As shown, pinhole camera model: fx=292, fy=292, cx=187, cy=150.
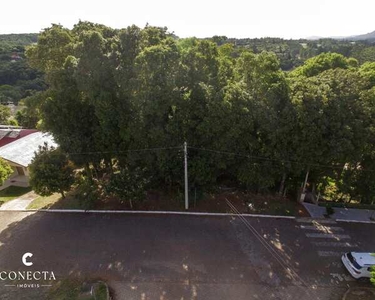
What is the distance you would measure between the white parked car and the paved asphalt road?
44cm

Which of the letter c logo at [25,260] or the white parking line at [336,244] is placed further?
the white parking line at [336,244]

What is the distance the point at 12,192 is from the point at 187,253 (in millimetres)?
17054

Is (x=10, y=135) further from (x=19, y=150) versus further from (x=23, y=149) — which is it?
(x=19, y=150)

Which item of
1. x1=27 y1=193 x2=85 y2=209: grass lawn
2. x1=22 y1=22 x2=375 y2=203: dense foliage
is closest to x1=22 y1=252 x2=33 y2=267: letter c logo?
x1=27 y1=193 x2=85 y2=209: grass lawn

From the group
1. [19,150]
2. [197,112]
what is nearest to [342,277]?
[197,112]

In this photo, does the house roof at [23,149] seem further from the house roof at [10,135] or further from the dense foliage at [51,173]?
the dense foliage at [51,173]

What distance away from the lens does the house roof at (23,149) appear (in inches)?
989

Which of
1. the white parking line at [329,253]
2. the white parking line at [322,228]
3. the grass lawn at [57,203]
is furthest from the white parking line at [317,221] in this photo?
the grass lawn at [57,203]

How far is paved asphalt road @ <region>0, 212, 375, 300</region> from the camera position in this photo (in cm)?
1379

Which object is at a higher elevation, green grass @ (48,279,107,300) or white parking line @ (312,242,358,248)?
green grass @ (48,279,107,300)

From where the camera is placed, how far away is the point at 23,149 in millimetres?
26922

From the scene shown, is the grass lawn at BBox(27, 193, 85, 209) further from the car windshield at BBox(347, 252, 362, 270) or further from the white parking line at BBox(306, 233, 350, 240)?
the car windshield at BBox(347, 252, 362, 270)

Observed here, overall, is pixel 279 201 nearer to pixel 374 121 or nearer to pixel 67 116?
pixel 374 121

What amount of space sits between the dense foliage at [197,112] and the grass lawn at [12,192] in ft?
26.1
